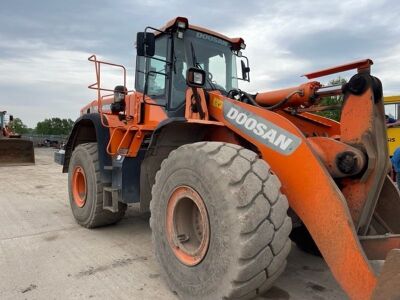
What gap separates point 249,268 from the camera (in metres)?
2.40

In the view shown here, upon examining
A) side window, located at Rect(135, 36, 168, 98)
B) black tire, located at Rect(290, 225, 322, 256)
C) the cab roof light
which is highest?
the cab roof light

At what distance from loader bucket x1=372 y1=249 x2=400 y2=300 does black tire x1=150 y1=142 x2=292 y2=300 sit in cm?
65

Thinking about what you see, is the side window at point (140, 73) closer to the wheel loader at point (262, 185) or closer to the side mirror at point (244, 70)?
the wheel loader at point (262, 185)

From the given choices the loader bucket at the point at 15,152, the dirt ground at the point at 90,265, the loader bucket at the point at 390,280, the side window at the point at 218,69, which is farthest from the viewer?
the loader bucket at the point at 15,152

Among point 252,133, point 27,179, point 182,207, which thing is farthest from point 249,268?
point 27,179

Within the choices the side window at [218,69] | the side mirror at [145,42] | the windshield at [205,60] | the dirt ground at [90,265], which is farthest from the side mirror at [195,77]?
the dirt ground at [90,265]

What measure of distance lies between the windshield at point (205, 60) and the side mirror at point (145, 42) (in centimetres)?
46

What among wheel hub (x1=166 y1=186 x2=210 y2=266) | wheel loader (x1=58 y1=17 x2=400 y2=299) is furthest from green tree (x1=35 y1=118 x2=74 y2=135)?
wheel hub (x1=166 y1=186 x2=210 y2=266)

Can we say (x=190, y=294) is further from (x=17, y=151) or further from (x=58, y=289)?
(x=17, y=151)

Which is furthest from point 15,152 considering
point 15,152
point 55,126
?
point 55,126

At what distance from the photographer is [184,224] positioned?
3.13 metres

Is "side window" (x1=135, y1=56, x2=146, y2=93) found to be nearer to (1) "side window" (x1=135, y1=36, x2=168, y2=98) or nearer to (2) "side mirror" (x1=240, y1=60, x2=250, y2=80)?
(1) "side window" (x1=135, y1=36, x2=168, y2=98)

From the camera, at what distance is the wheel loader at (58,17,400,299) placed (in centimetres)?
242

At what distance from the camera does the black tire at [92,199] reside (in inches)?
191
